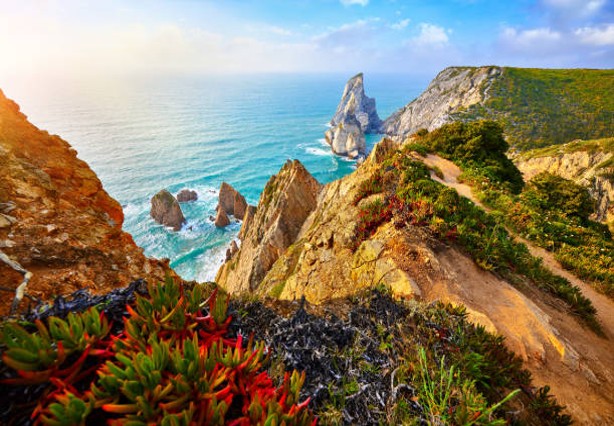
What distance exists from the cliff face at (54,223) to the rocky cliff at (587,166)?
4192 centimetres

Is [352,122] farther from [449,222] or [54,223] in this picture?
[54,223]

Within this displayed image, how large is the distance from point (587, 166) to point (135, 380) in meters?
49.0

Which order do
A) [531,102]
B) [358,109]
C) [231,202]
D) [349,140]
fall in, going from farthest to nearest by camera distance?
[358,109], [349,140], [531,102], [231,202]

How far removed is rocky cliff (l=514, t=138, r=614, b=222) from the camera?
28.4m

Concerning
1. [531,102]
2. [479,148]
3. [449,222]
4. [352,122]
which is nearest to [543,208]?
[479,148]

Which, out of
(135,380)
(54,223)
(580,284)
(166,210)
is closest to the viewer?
(135,380)

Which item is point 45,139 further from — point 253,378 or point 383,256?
point 383,256

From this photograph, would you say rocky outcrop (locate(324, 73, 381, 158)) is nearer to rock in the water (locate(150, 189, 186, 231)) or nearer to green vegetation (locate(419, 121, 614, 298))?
rock in the water (locate(150, 189, 186, 231))

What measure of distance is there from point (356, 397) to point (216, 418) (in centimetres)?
173

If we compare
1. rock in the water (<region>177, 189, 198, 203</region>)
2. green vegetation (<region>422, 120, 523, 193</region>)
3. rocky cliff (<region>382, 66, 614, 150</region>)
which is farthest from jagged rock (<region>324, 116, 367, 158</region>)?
green vegetation (<region>422, 120, 523, 193</region>)

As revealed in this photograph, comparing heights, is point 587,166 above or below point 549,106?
below

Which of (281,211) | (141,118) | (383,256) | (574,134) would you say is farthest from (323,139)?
(383,256)

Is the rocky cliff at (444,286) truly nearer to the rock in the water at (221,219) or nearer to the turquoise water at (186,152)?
the turquoise water at (186,152)

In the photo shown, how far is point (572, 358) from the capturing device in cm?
612
